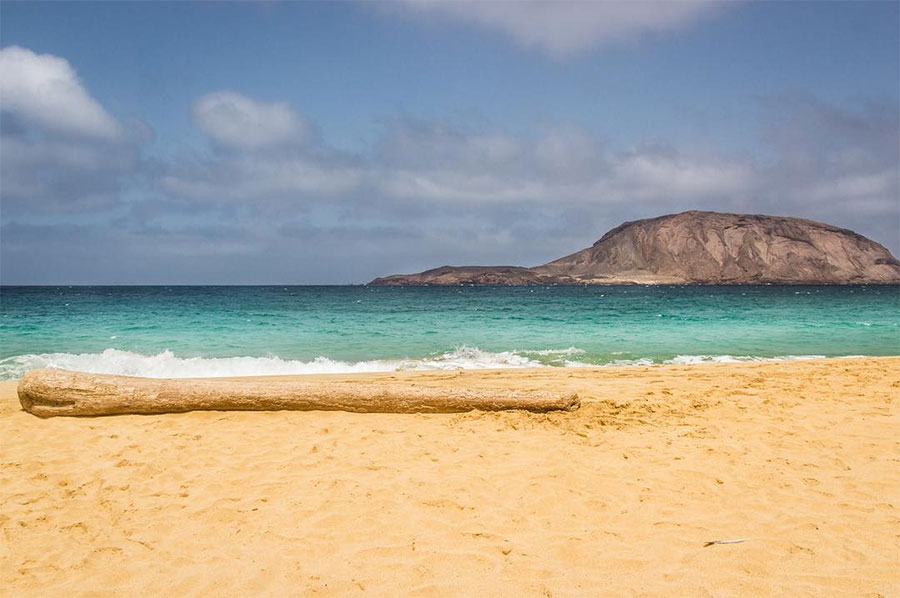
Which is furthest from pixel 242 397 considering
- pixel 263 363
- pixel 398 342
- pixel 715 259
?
pixel 715 259

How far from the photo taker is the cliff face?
445ft

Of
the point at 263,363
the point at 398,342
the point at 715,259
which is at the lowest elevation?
the point at 263,363

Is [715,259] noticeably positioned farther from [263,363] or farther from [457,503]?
[457,503]

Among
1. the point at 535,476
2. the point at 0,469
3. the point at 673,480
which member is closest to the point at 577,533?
the point at 535,476

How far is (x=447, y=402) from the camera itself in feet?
23.1

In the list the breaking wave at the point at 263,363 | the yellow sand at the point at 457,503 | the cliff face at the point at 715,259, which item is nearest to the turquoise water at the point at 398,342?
the breaking wave at the point at 263,363

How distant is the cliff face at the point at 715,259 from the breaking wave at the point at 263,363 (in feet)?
427

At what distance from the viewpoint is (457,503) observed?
Answer: 13.9 ft

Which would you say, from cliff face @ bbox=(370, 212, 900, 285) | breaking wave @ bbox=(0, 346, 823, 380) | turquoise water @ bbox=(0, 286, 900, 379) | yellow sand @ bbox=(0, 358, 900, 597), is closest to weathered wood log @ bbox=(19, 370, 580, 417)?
yellow sand @ bbox=(0, 358, 900, 597)

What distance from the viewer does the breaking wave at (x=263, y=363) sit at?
12.8 m

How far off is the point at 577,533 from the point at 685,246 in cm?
15966

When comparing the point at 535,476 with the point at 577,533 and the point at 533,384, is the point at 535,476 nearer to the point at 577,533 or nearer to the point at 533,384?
the point at 577,533

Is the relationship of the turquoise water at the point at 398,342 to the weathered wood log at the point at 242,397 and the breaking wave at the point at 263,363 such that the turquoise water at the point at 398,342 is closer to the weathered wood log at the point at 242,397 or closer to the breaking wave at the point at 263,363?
the breaking wave at the point at 263,363

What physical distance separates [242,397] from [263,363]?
6.92 metres
